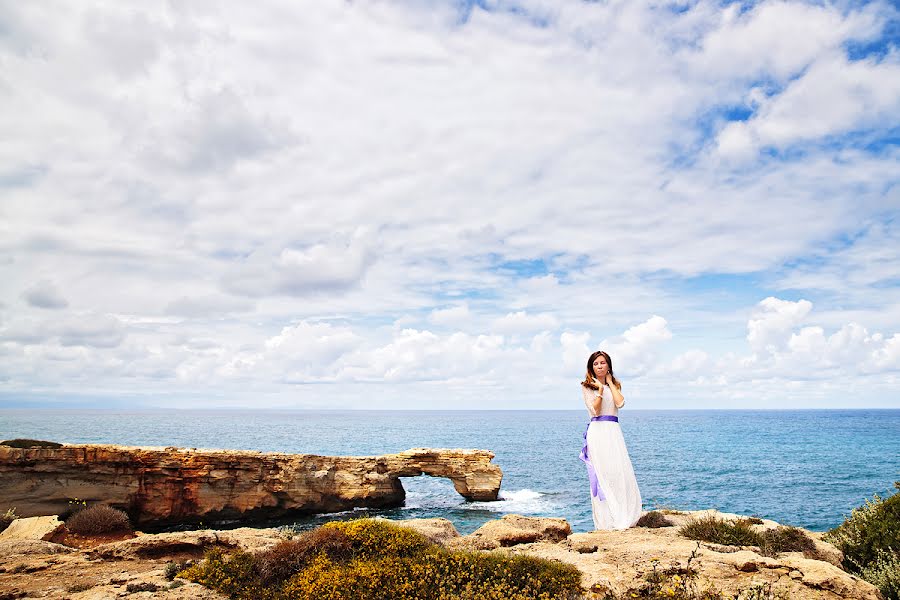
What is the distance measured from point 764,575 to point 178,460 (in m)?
31.1

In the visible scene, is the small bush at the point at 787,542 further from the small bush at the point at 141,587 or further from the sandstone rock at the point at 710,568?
the small bush at the point at 141,587

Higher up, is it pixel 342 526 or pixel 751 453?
pixel 342 526

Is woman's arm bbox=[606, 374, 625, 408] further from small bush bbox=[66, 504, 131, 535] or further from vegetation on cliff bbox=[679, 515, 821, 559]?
small bush bbox=[66, 504, 131, 535]

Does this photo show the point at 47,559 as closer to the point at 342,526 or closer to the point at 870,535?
the point at 342,526

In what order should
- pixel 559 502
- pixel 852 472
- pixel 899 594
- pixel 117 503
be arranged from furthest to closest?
pixel 852 472 < pixel 559 502 < pixel 117 503 < pixel 899 594

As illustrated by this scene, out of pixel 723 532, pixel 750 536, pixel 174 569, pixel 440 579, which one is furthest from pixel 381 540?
pixel 750 536

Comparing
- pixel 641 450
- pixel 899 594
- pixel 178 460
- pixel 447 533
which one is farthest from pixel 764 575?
pixel 641 450

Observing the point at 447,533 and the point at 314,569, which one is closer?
the point at 314,569

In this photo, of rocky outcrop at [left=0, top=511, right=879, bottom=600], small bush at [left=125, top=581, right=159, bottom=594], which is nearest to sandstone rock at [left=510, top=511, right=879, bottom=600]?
rocky outcrop at [left=0, top=511, right=879, bottom=600]

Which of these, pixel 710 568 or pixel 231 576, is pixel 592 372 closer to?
pixel 710 568

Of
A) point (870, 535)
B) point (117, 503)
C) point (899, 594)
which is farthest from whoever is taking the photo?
point (117, 503)

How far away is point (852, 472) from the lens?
5641 cm

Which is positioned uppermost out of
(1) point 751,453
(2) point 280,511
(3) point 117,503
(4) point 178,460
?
(4) point 178,460

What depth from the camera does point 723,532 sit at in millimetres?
9195
